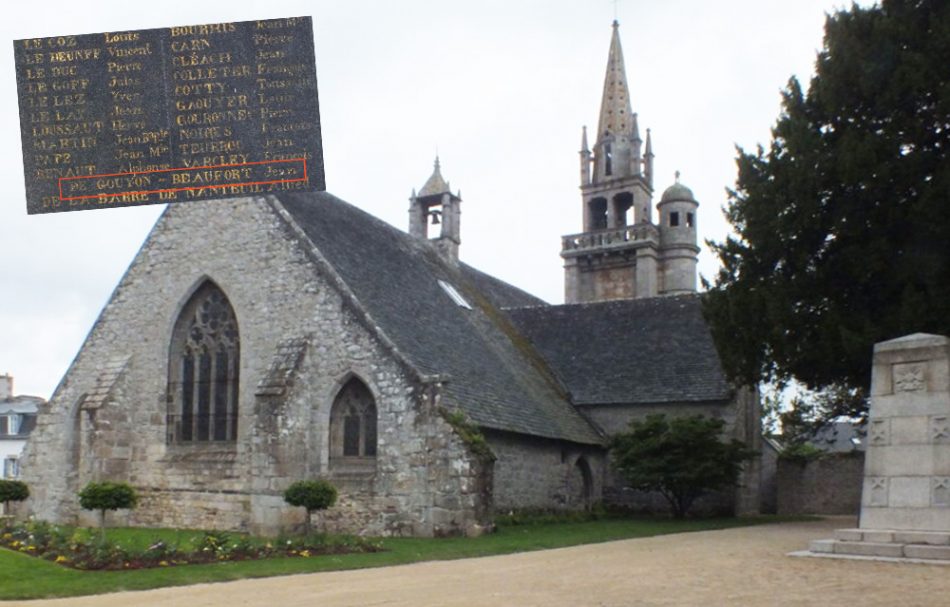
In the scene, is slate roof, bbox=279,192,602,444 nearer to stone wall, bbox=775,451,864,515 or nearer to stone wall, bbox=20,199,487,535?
stone wall, bbox=20,199,487,535

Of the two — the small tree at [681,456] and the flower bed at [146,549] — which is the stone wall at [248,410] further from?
the small tree at [681,456]

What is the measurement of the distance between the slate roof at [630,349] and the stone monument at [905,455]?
46.9 ft

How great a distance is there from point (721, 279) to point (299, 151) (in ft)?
42.5

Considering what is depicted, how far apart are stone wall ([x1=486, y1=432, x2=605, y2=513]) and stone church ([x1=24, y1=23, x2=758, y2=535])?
3.0 inches

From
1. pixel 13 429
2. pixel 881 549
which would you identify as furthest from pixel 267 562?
pixel 13 429

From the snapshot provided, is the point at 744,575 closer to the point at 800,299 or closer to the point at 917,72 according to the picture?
the point at 800,299

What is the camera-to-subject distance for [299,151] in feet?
50.7

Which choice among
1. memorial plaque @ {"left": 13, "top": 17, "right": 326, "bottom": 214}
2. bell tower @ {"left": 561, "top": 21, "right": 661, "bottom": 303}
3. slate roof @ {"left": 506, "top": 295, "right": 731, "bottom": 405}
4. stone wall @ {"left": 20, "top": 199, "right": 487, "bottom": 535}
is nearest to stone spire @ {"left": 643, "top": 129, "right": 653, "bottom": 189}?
bell tower @ {"left": 561, "top": 21, "right": 661, "bottom": 303}

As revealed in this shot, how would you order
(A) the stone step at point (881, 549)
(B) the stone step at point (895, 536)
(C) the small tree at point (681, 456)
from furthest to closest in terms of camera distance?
(C) the small tree at point (681, 456)
(B) the stone step at point (895, 536)
(A) the stone step at point (881, 549)

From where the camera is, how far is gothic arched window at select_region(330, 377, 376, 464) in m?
23.7

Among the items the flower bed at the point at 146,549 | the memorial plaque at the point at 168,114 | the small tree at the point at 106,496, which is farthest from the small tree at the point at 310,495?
the memorial plaque at the point at 168,114

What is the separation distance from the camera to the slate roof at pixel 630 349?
3105cm

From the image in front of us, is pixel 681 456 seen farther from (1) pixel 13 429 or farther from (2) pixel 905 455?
(1) pixel 13 429

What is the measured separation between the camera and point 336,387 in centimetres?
2381
